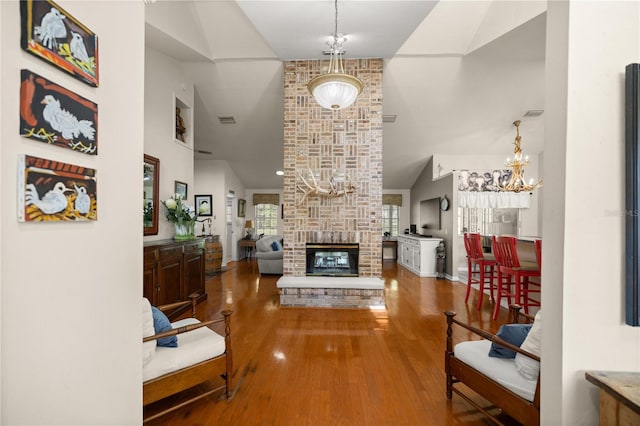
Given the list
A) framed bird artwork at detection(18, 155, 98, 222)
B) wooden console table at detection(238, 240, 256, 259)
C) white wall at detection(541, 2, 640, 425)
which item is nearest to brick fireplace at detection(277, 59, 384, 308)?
white wall at detection(541, 2, 640, 425)

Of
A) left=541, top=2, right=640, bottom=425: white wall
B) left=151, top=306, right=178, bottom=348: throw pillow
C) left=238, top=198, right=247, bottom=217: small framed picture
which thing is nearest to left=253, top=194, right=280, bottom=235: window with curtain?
left=238, top=198, right=247, bottom=217: small framed picture

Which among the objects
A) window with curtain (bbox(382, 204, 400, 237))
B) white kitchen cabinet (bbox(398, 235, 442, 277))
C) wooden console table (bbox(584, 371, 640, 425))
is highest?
window with curtain (bbox(382, 204, 400, 237))

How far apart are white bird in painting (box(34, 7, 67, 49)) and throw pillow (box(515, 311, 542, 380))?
8.02ft

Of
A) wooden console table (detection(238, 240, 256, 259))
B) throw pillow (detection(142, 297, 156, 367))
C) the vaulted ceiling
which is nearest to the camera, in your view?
throw pillow (detection(142, 297, 156, 367))

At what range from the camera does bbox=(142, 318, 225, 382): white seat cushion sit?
1627 mm

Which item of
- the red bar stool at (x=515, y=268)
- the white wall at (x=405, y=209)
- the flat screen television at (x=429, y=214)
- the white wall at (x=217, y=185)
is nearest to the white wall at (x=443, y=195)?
the flat screen television at (x=429, y=214)

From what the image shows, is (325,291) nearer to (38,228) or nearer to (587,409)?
(587,409)

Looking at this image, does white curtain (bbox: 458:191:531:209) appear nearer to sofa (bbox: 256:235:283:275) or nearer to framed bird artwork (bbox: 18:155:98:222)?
sofa (bbox: 256:235:283:275)

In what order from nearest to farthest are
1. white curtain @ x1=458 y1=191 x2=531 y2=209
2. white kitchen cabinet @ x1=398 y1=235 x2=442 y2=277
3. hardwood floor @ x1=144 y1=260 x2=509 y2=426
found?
1. hardwood floor @ x1=144 y1=260 x2=509 y2=426
2. white kitchen cabinet @ x1=398 y1=235 x2=442 y2=277
3. white curtain @ x1=458 y1=191 x2=531 y2=209

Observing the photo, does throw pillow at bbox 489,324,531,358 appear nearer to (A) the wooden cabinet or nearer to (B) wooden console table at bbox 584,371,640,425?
(B) wooden console table at bbox 584,371,640,425

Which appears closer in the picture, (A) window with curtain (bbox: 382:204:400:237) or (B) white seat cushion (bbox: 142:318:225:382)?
(B) white seat cushion (bbox: 142:318:225:382)

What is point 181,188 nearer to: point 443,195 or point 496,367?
point 496,367

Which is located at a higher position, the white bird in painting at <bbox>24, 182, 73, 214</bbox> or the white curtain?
the white curtain

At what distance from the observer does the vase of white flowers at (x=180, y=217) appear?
3893mm
